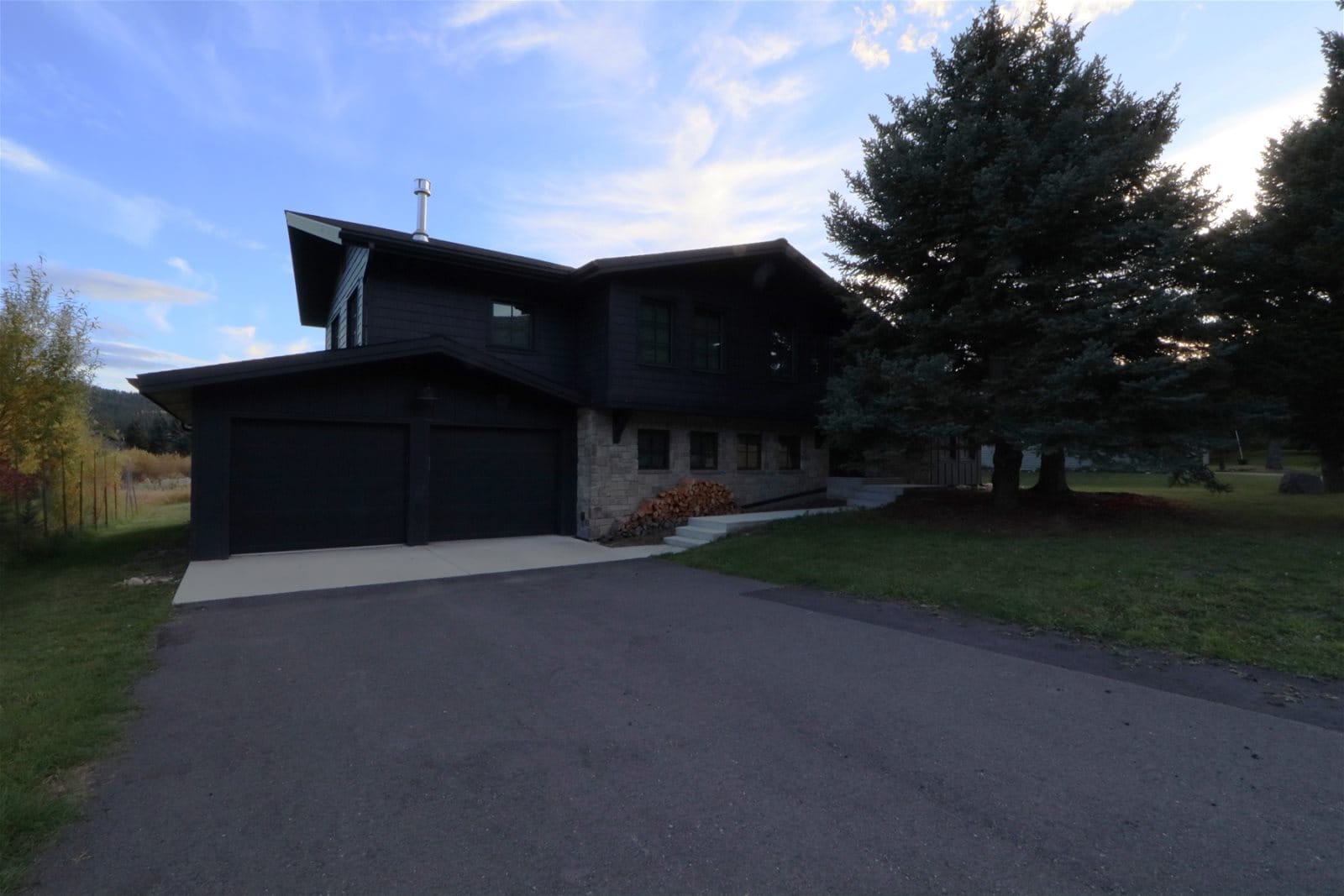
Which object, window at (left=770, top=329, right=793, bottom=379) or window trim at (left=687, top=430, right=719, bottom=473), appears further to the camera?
window at (left=770, top=329, right=793, bottom=379)

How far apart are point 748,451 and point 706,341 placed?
2.57 metres

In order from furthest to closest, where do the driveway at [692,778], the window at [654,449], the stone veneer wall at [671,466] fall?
the window at [654,449], the stone veneer wall at [671,466], the driveway at [692,778]

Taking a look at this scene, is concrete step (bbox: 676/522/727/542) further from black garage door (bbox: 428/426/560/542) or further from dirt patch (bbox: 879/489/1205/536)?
dirt patch (bbox: 879/489/1205/536)

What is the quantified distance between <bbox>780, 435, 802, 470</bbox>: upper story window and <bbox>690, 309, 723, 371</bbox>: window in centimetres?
257

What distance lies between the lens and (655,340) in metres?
13.5

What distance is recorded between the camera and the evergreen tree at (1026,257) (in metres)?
9.77

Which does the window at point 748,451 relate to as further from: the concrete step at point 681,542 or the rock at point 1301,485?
the rock at point 1301,485

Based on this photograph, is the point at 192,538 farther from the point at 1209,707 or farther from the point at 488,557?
the point at 1209,707

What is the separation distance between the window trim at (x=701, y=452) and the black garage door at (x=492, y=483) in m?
2.72

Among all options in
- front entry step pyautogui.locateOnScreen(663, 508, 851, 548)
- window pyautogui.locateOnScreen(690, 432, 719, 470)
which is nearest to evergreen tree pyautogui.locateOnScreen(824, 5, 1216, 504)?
front entry step pyautogui.locateOnScreen(663, 508, 851, 548)

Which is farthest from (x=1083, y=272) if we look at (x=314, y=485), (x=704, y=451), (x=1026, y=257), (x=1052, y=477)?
(x=314, y=485)

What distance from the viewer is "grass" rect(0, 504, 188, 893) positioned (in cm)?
301

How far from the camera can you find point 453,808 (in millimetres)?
3113

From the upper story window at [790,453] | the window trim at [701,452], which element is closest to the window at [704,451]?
the window trim at [701,452]
